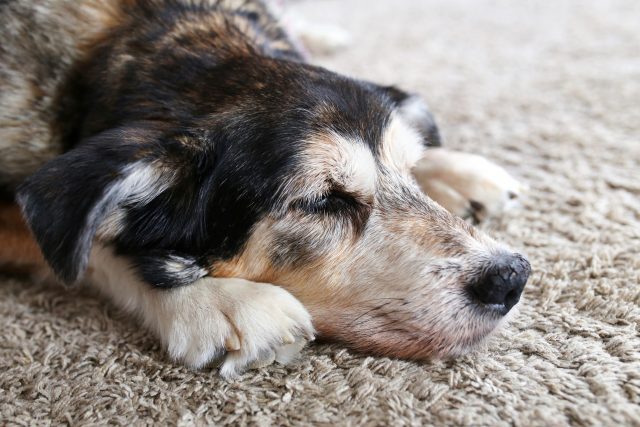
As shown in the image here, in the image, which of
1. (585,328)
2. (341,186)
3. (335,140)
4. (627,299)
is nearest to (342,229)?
(341,186)

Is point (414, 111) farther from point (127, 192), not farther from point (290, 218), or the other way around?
point (127, 192)

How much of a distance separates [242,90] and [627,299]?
107 centimetres

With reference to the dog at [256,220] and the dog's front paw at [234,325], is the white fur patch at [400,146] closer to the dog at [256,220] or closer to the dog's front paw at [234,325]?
the dog at [256,220]

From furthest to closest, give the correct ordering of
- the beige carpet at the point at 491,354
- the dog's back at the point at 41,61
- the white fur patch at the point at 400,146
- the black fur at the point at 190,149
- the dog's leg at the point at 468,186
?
the dog's leg at the point at 468,186 → the dog's back at the point at 41,61 → the white fur patch at the point at 400,146 → the black fur at the point at 190,149 → the beige carpet at the point at 491,354

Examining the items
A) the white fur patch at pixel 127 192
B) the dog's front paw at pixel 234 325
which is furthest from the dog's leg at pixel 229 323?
the white fur patch at pixel 127 192

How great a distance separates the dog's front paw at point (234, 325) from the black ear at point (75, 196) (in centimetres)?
25

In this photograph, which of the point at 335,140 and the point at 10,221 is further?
the point at 10,221

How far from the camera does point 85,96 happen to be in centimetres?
181

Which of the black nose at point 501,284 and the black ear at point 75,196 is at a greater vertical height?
the black nose at point 501,284

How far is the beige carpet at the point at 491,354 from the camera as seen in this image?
1.20 metres

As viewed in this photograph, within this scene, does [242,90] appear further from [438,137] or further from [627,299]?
[627,299]

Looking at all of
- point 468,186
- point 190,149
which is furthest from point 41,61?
point 468,186

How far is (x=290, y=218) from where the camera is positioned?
1487mm

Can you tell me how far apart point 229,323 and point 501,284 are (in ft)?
1.99
